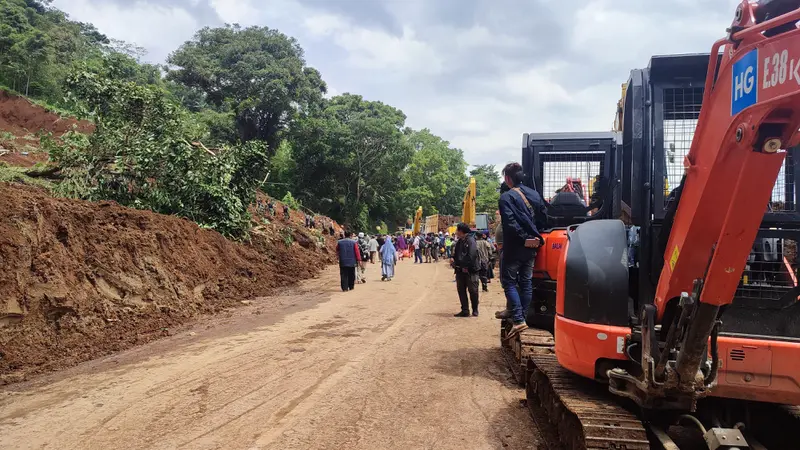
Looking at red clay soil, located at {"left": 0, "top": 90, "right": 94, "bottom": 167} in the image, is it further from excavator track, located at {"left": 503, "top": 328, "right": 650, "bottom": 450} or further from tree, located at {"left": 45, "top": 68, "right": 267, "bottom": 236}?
excavator track, located at {"left": 503, "top": 328, "right": 650, "bottom": 450}

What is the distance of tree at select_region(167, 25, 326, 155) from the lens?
32.9 metres

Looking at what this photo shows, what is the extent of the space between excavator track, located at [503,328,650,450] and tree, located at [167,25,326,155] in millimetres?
30418

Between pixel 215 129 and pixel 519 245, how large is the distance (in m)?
30.4

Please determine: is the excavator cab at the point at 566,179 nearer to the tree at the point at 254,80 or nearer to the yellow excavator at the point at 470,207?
the yellow excavator at the point at 470,207

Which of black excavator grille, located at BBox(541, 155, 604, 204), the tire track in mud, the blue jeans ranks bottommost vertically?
the tire track in mud

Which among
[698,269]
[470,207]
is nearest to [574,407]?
[698,269]

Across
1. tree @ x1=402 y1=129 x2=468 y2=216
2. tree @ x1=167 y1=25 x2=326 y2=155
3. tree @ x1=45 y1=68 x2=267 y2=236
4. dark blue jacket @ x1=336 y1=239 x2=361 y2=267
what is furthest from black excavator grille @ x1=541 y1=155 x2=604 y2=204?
tree @ x1=402 y1=129 x2=468 y2=216

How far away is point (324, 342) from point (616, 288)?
17.9 feet

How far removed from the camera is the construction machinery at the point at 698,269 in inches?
90.6

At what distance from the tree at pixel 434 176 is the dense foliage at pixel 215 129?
3.23 m

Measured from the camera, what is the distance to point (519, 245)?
18.6 ft

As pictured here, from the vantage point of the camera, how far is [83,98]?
42.2 feet

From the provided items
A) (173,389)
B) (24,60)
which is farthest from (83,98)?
(24,60)

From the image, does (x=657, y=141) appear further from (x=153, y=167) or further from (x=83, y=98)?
(x=83, y=98)
